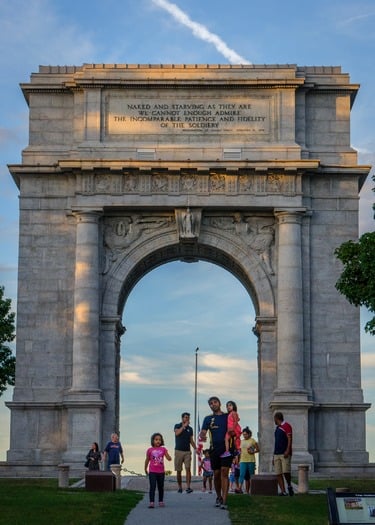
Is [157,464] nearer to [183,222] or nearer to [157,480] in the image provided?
[157,480]

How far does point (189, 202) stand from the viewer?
52.4 metres

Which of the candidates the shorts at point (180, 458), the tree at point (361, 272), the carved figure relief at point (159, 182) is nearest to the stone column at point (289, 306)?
the carved figure relief at point (159, 182)

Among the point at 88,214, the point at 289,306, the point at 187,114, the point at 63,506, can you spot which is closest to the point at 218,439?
the point at 63,506

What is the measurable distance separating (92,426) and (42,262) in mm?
7230

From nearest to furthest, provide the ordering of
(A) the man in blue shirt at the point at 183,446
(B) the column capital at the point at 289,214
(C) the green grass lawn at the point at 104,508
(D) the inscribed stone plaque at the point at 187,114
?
1. (C) the green grass lawn at the point at 104,508
2. (A) the man in blue shirt at the point at 183,446
3. (B) the column capital at the point at 289,214
4. (D) the inscribed stone plaque at the point at 187,114

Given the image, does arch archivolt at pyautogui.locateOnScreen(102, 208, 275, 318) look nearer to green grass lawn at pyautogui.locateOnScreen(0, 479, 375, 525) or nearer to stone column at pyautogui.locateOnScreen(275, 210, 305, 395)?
stone column at pyautogui.locateOnScreen(275, 210, 305, 395)

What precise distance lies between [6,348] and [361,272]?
969 inches

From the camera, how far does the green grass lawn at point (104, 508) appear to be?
26453 mm

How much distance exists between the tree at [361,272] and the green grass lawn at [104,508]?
7685 millimetres

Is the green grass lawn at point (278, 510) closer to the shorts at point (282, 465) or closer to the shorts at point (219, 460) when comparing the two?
the shorts at point (282, 465)

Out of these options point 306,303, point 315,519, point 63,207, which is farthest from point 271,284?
point 315,519

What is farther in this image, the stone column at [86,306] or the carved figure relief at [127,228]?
the carved figure relief at [127,228]

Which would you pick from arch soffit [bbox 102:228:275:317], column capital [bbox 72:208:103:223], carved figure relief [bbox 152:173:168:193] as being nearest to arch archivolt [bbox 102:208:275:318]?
arch soffit [bbox 102:228:275:317]

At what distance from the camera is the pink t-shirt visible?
102ft
